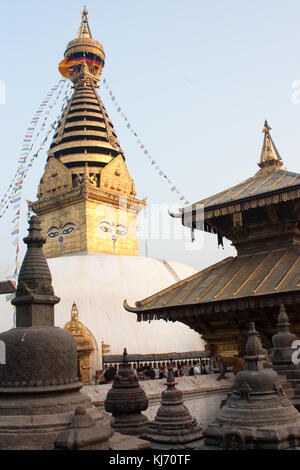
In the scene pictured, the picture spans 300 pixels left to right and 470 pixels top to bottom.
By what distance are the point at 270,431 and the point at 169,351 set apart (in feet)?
53.6

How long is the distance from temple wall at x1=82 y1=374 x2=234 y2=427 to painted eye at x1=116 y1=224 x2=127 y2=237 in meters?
20.9

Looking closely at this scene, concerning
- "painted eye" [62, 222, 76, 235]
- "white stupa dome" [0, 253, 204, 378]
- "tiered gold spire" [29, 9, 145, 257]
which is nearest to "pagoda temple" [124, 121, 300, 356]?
"white stupa dome" [0, 253, 204, 378]

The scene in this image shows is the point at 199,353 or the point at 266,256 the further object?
the point at 199,353

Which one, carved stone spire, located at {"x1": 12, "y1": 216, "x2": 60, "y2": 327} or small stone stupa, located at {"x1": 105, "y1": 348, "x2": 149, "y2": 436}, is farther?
small stone stupa, located at {"x1": 105, "y1": 348, "x2": 149, "y2": 436}

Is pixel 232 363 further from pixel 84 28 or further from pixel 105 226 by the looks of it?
pixel 84 28

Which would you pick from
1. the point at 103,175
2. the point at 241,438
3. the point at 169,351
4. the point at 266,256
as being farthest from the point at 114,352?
the point at 241,438

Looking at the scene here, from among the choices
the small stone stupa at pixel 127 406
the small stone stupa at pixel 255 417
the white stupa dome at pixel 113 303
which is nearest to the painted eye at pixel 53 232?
the white stupa dome at pixel 113 303

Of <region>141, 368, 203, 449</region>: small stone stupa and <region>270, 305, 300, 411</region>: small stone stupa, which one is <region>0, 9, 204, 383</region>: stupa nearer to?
<region>270, 305, 300, 411</region>: small stone stupa

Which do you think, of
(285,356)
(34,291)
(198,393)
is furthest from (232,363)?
(34,291)

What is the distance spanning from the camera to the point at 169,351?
20.4 metres

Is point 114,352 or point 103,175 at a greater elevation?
point 103,175

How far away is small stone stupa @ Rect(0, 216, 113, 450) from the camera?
3248mm

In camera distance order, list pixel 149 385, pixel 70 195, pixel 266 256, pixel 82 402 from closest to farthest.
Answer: pixel 82 402, pixel 149 385, pixel 266 256, pixel 70 195
